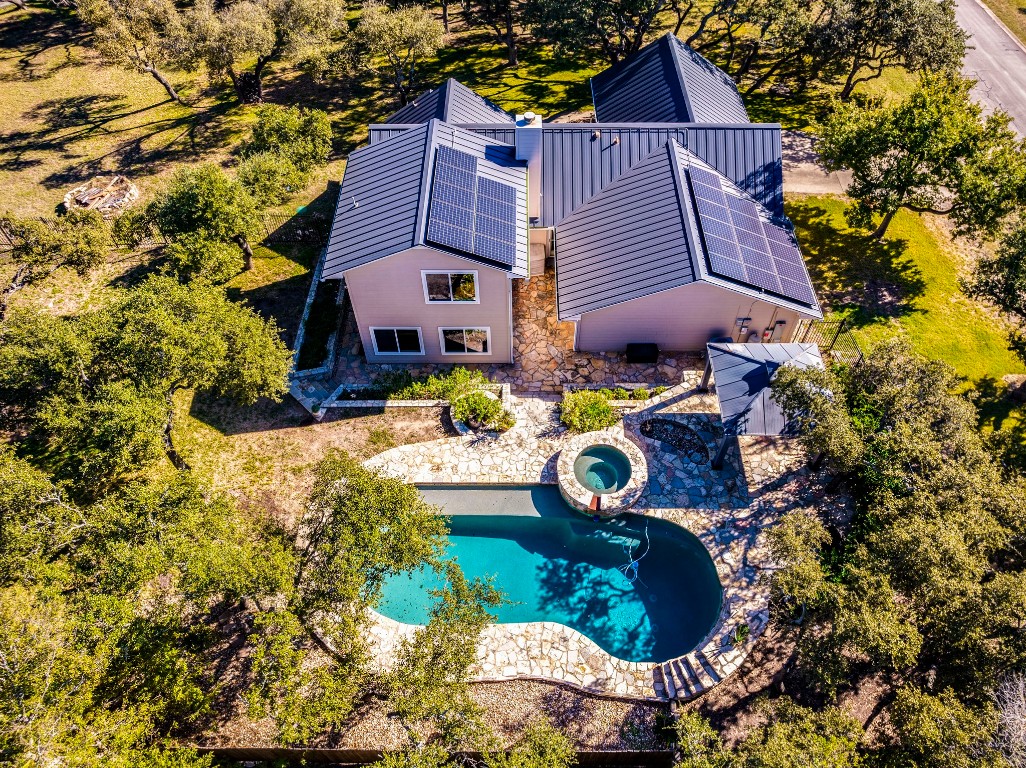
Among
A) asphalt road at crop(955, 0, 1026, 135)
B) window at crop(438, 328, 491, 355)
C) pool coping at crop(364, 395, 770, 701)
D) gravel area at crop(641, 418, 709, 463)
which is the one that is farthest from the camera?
asphalt road at crop(955, 0, 1026, 135)

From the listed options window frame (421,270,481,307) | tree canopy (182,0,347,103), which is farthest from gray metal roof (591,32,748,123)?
tree canopy (182,0,347,103)

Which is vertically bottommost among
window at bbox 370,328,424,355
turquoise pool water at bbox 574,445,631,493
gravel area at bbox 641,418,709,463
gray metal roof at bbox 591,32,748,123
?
turquoise pool water at bbox 574,445,631,493

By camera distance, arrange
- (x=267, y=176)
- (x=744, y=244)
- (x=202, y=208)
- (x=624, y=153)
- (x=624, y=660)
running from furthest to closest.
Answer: (x=267, y=176) < (x=624, y=153) < (x=202, y=208) < (x=744, y=244) < (x=624, y=660)

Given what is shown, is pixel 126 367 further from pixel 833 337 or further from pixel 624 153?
pixel 833 337

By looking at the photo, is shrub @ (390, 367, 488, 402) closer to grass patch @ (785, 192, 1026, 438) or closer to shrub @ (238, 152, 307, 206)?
shrub @ (238, 152, 307, 206)

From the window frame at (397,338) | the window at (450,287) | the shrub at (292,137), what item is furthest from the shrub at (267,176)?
the window at (450,287)

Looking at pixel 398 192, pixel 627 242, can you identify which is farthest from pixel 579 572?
pixel 398 192

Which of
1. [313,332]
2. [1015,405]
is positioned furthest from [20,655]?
[1015,405]
